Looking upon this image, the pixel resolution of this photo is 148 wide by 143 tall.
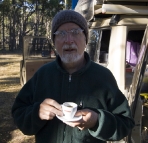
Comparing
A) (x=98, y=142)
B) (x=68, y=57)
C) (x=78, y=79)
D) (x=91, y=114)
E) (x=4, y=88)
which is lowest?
(x=4, y=88)

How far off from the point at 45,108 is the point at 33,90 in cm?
28

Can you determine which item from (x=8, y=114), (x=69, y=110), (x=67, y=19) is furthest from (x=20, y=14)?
(x=69, y=110)

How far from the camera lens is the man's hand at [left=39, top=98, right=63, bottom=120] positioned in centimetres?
149

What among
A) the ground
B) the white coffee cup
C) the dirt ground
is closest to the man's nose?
the white coffee cup

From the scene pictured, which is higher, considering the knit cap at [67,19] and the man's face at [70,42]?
the knit cap at [67,19]

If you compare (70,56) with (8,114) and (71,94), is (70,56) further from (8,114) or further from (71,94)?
(8,114)

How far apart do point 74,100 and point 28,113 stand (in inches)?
12.2

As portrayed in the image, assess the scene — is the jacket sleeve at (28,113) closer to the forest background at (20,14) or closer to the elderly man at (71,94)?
the elderly man at (71,94)

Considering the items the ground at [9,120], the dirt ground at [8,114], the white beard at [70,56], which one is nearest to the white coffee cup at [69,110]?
the white beard at [70,56]

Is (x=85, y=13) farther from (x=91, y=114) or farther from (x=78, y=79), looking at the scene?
(x=91, y=114)

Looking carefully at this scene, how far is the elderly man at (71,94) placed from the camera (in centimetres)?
163

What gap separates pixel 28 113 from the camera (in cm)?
168

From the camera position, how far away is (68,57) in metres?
1.70

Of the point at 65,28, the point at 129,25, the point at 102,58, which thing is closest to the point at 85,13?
the point at 102,58
